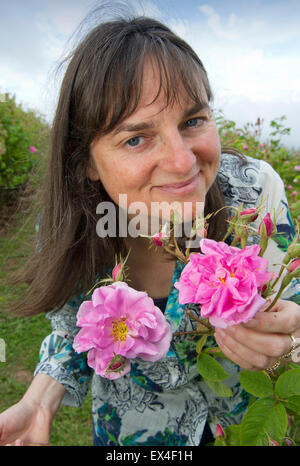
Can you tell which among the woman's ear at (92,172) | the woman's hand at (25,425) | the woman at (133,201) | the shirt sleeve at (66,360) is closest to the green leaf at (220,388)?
the woman at (133,201)

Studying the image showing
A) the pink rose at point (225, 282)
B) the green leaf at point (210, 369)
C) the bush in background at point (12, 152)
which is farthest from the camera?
the bush in background at point (12, 152)

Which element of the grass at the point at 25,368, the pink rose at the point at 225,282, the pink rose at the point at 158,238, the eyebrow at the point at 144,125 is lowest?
the grass at the point at 25,368

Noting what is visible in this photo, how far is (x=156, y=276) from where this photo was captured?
4.69 ft

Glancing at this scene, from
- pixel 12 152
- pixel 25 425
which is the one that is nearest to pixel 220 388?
pixel 25 425

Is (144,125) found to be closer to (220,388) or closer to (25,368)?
(220,388)

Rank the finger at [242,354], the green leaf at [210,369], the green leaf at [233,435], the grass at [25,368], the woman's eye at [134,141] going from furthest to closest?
the grass at [25,368]
the woman's eye at [134,141]
the green leaf at [233,435]
the green leaf at [210,369]
the finger at [242,354]

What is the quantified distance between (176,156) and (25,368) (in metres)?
2.39

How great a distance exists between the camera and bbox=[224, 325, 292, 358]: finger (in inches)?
24.6

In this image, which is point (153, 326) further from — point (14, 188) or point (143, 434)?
point (14, 188)

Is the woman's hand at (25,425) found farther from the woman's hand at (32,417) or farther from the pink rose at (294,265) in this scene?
the pink rose at (294,265)

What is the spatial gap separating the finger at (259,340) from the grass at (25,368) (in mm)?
1188

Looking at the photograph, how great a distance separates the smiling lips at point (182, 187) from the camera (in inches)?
36.9

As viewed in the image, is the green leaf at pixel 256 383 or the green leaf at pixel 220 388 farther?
the green leaf at pixel 220 388
